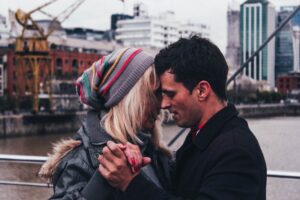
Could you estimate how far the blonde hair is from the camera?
2.84 feet

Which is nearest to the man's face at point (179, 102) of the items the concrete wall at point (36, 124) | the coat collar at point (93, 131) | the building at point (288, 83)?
the coat collar at point (93, 131)

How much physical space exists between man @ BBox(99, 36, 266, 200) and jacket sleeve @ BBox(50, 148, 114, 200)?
0.05 metres

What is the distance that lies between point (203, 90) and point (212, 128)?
0.05 m

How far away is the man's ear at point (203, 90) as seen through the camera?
2.52 ft

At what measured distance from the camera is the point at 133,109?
2.84 ft

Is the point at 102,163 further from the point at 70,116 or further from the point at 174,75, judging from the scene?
the point at 70,116

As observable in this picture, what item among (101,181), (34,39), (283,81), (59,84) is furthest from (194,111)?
(283,81)

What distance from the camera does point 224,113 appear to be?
0.79 meters

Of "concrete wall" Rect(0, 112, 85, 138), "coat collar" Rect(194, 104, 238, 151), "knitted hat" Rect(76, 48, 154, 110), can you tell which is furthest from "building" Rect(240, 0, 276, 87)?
"coat collar" Rect(194, 104, 238, 151)

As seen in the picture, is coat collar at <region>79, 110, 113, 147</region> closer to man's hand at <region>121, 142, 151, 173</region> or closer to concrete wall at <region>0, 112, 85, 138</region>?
man's hand at <region>121, 142, 151, 173</region>

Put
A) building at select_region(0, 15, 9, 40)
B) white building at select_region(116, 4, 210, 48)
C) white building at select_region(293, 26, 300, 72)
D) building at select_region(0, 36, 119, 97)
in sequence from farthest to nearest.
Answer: white building at select_region(116, 4, 210, 48) → white building at select_region(293, 26, 300, 72) → building at select_region(0, 15, 9, 40) → building at select_region(0, 36, 119, 97)

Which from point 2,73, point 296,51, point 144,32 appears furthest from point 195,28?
point 2,73

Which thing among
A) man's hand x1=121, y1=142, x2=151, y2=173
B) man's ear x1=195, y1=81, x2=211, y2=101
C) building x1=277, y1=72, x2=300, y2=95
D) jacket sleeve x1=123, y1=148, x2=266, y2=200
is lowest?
building x1=277, y1=72, x2=300, y2=95

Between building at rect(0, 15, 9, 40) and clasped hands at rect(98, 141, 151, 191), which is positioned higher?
clasped hands at rect(98, 141, 151, 191)
